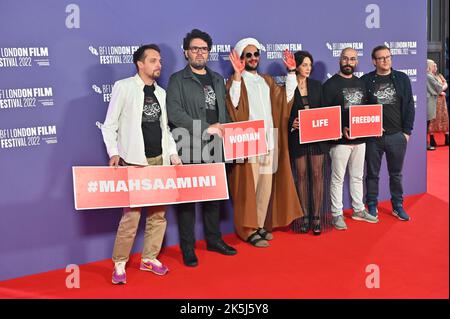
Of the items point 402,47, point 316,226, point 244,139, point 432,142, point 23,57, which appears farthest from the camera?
→ point 432,142

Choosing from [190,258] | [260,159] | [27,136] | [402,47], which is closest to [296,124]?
[260,159]

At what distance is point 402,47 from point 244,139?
2.59 meters

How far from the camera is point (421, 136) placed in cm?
603

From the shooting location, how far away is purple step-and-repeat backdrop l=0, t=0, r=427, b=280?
385 centimetres

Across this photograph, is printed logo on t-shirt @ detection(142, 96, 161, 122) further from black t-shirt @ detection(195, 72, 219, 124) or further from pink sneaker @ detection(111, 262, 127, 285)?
pink sneaker @ detection(111, 262, 127, 285)

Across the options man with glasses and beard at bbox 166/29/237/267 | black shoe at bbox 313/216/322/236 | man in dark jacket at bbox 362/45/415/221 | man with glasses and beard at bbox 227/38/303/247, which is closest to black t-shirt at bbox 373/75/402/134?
man in dark jacket at bbox 362/45/415/221

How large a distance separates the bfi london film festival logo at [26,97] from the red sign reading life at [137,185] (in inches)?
25.0

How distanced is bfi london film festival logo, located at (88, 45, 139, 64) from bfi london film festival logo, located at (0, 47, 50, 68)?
0.35 m

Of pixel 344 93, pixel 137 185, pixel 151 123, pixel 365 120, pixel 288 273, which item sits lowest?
pixel 288 273

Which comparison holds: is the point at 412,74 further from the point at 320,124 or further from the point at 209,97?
the point at 209,97

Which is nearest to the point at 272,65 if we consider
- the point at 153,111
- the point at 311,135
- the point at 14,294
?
the point at 311,135

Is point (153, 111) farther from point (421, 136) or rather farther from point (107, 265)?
point (421, 136)

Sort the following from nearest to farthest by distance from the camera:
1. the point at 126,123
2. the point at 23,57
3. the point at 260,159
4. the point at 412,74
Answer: the point at 126,123 → the point at 23,57 → the point at 260,159 → the point at 412,74

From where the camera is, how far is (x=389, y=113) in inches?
196
